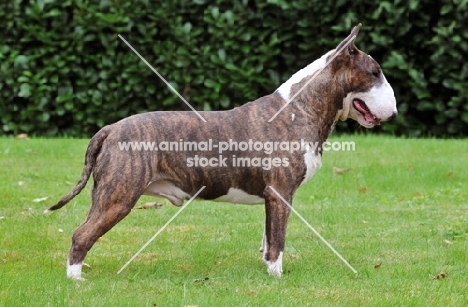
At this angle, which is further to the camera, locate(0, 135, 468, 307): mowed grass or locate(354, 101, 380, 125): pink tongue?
locate(354, 101, 380, 125): pink tongue

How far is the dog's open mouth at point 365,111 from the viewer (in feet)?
19.1

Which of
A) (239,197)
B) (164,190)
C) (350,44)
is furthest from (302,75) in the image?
(164,190)

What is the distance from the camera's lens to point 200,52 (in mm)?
11281

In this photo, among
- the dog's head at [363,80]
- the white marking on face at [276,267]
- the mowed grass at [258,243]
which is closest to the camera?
the mowed grass at [258,243]

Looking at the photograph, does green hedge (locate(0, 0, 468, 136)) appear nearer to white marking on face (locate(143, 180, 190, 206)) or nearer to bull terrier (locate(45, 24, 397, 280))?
bull terrier (locate(45, 24, 397, 280))

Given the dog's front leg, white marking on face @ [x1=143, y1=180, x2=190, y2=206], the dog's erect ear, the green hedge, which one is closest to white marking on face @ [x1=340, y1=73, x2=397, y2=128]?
the dog's erect ear

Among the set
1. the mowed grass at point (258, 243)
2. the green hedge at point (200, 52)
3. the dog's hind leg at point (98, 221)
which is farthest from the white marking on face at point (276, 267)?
the green hedge at point (200, 52)

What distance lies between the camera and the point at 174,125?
18.4 feet

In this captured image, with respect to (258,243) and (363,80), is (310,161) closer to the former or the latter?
(363,80)

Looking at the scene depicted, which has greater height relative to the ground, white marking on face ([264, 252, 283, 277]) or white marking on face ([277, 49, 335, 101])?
white marking on face ([277, 49, 335, 101])

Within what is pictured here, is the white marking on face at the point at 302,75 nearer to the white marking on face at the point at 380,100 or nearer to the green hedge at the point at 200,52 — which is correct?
the white marking on face at the point at 380,100

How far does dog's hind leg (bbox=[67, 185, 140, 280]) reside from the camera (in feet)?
17.6

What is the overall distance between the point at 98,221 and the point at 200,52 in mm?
6203

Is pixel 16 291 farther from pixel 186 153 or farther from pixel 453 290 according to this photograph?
pixel 453 290
